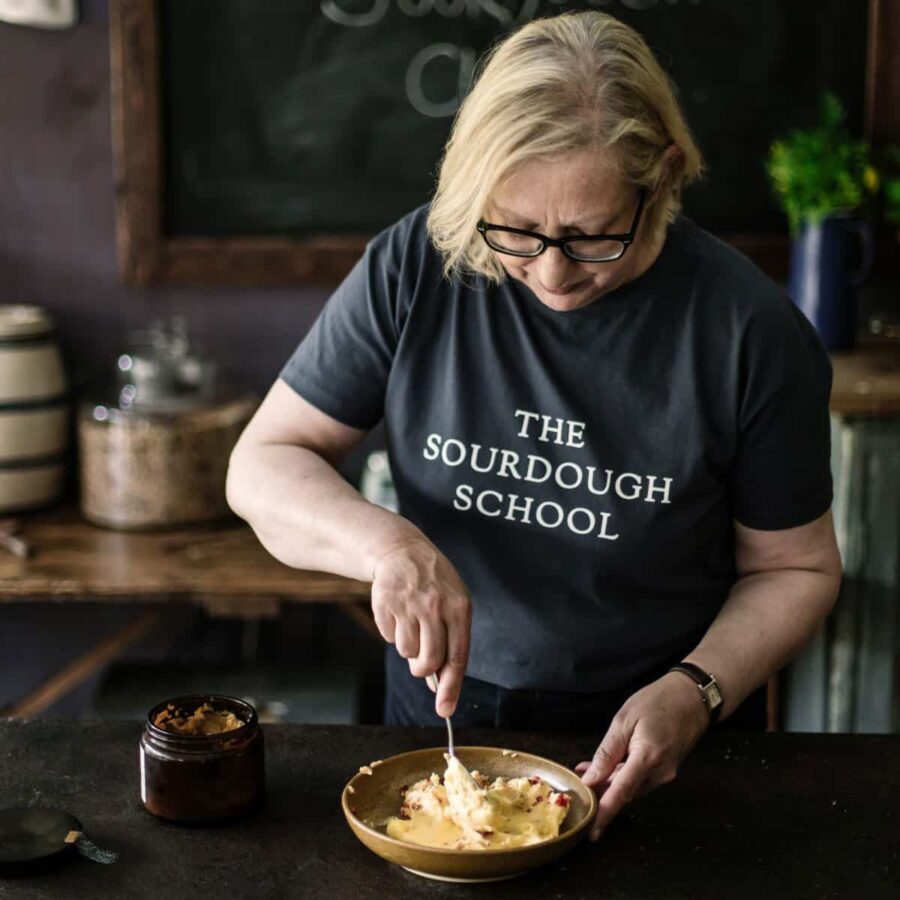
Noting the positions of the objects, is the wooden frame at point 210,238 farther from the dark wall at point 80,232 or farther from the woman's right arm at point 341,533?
the woman's right arm at point 341,533

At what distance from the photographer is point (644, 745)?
1.43 meters

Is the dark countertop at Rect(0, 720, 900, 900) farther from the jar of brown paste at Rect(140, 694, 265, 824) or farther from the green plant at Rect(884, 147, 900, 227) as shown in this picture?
the green plant at Rect(884, 147, 900, 227)

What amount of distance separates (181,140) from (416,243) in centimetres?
144

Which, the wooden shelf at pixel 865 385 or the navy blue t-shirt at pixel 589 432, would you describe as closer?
the navy blue t-shirt at pixel 589 432

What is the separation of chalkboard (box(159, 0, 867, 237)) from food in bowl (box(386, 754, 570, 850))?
1903mm

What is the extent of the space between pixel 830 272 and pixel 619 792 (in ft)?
5.92

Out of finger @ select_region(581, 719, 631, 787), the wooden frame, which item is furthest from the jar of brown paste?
the wooden frame

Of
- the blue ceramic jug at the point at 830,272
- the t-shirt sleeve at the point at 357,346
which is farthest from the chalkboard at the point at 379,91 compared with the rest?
the t-shirt sleeve at the point at 357,346

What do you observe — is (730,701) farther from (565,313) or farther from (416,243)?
(416,243)

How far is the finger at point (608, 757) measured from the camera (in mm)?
1416

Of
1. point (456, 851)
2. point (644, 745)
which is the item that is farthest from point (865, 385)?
point (456, 851)

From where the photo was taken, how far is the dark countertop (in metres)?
1.31

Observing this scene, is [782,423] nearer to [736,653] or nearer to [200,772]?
[736,653]

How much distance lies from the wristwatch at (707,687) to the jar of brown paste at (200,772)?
52 cm
